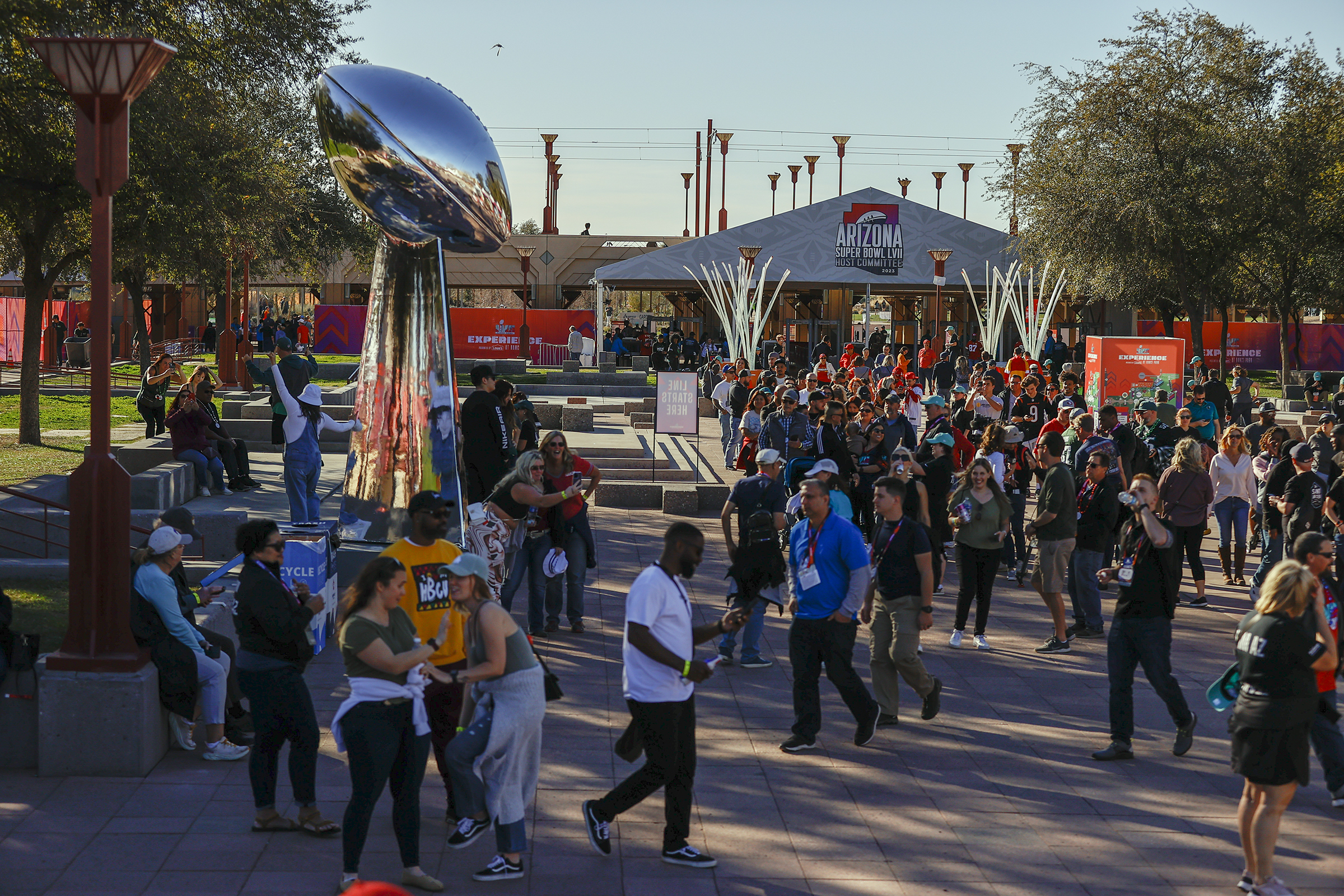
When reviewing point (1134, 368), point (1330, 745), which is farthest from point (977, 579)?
point (1134, 368)

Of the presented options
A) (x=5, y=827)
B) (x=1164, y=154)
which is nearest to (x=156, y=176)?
(x=5, y=827)

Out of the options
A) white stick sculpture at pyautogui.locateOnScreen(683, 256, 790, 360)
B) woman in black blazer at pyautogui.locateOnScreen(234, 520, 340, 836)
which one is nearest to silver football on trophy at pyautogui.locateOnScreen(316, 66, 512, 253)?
woman in black blazer at pyautogui.locateOnScreen(234, 520, 340, 836)

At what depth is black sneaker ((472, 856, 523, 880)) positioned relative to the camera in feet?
18.0

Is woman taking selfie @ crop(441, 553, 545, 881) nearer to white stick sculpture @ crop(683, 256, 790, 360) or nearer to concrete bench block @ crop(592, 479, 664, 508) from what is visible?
concrete bench block @ crop(592, 479, 664, 508)

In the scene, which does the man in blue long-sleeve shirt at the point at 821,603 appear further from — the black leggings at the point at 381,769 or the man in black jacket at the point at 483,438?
the man in black jacket at the point at 483,438

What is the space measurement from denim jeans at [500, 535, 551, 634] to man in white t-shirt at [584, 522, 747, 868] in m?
3.96

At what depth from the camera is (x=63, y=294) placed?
54.8 m

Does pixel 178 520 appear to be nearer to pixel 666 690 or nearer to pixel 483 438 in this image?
pixel 666 690

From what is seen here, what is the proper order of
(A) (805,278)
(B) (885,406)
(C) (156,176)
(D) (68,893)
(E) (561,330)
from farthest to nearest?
1. (E) (561,330)
2. (A) (805,278)
3. (C) (156,176)
4. (B) (885,406)
5. (D) (68,893)

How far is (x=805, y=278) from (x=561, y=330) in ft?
31.4

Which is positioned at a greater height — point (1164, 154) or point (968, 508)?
point (1164, 154)

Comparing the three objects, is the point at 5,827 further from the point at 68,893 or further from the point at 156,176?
the point at 156,176

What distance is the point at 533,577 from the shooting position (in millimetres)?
9656

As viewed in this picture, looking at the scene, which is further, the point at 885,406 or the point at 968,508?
the point at 885,406
